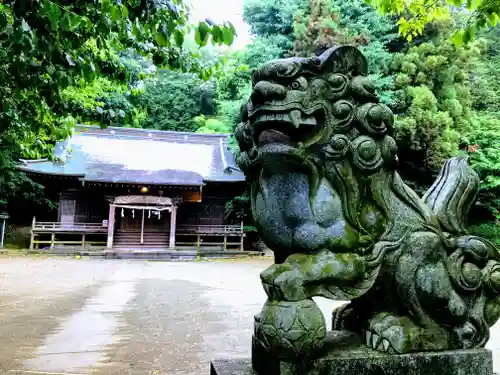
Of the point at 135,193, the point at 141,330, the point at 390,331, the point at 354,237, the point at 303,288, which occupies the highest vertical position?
the point at 135,193

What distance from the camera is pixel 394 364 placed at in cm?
167

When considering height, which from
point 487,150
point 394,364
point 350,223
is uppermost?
point 487,150

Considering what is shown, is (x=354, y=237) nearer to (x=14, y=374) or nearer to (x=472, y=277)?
(x=472, y=277)

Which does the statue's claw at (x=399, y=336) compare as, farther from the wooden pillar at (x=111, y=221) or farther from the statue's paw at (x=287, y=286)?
the wooden pillar at (x=111, y=221)

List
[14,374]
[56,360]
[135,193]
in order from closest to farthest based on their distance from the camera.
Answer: [14,374] < [56,360] < [135,193]

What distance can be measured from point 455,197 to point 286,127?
101cm

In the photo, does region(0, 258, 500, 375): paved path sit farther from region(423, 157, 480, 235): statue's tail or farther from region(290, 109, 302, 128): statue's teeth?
region(290, 109, 302, 128): statue's teeth

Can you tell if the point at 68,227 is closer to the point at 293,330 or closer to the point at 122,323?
the point at 122,323

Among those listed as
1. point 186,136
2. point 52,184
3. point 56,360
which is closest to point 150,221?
point 52,184

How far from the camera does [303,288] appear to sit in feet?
5.27

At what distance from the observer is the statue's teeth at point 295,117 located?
167 cm

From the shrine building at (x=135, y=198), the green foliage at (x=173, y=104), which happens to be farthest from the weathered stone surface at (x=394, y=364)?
the green foliage at (x=173, y=104)

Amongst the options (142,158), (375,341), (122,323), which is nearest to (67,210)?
(142,158)

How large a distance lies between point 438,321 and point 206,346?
2923 millimetres
